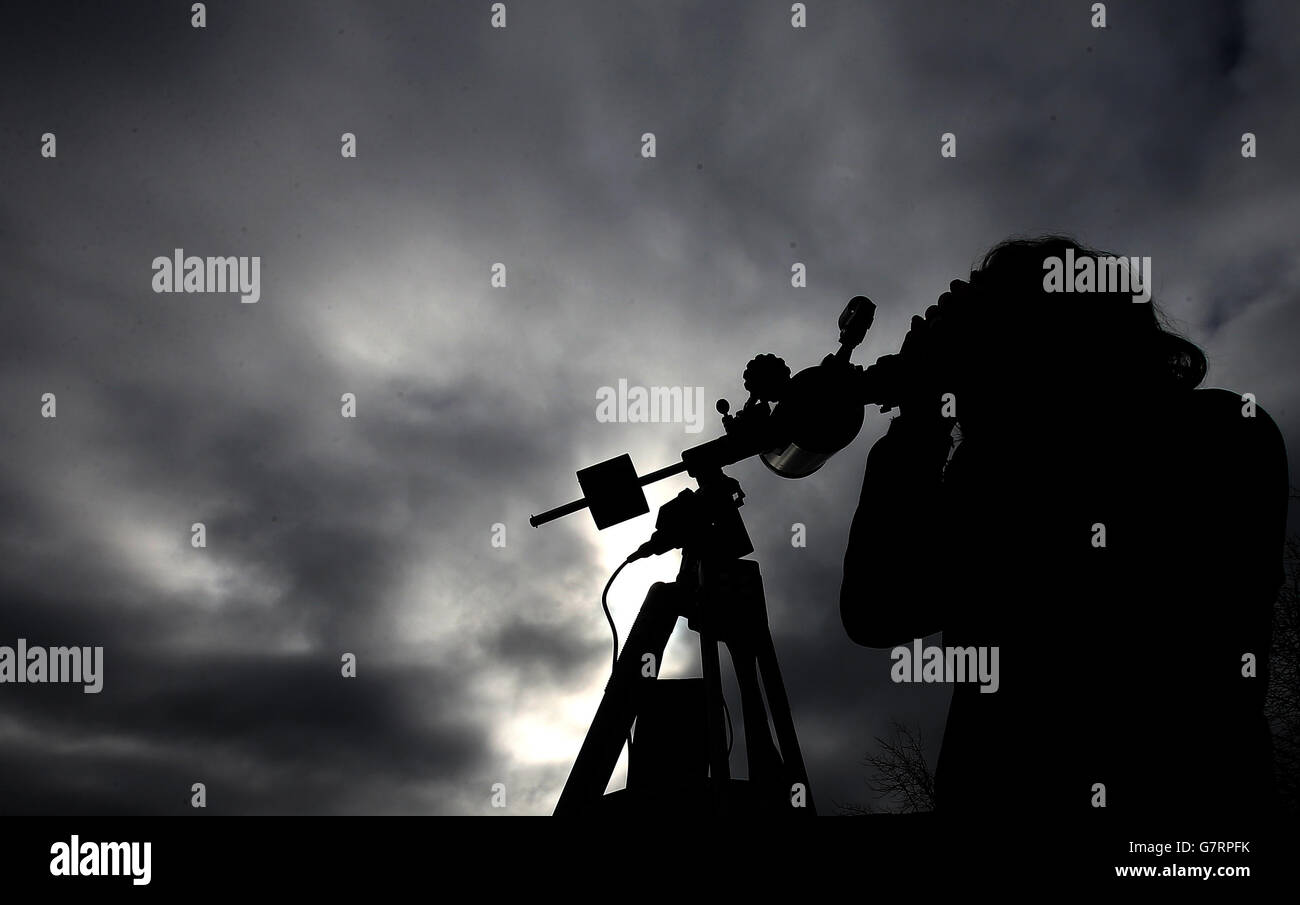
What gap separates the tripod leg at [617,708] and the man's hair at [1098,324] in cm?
157

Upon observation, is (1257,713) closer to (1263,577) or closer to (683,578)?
(1263,577)

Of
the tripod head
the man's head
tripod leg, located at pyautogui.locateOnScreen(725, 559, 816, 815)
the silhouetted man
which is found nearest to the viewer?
the silhouetted man

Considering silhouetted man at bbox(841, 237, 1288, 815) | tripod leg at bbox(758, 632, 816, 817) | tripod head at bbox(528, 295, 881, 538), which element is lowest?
tripod leg at bbox(758, 632, 816, 817)

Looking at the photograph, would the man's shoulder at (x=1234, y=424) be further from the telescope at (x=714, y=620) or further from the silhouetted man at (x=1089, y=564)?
the telescope at (x=714, y=620)

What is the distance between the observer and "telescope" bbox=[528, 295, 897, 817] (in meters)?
2.34

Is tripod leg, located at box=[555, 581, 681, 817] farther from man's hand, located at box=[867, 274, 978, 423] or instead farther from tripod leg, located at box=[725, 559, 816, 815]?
man's hand, located at box=[867, 274, 978, 423]

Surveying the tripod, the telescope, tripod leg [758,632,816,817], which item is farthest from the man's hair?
tripod leg [758,632,816,817]

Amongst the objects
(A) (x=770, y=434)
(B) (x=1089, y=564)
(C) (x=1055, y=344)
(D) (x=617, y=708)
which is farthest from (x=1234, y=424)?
(D) (x=617, y=708)

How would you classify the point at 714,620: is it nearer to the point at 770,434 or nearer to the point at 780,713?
the point at 780,713

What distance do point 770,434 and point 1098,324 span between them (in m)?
1.20
